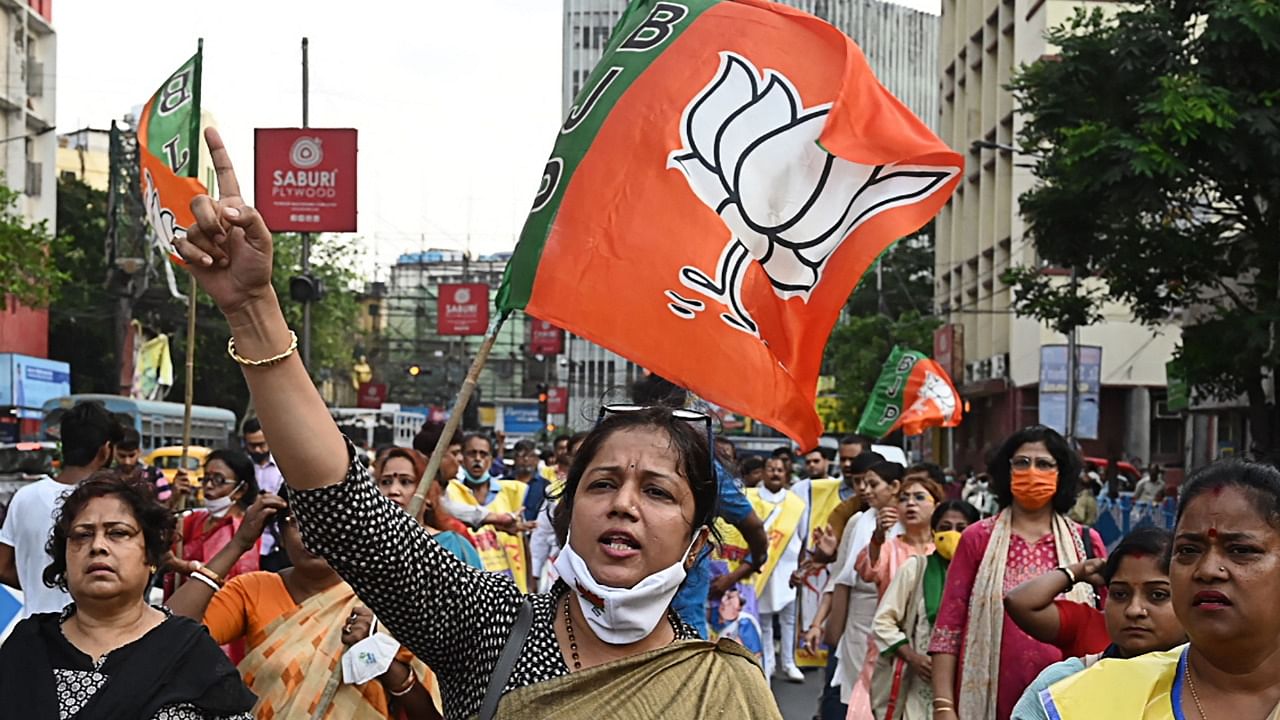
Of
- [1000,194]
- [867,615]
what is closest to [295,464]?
[867,615]

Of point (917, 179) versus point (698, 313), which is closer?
point (698, 313)

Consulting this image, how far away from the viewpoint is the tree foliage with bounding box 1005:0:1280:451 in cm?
1928

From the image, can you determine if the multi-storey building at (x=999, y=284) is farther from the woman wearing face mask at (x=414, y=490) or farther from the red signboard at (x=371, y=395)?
the woman wearing face mask at (x=414, y=490)

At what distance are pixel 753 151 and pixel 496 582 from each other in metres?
3.64

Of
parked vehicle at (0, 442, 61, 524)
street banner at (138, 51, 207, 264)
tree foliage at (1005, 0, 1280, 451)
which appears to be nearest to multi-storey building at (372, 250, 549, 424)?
tree foliage at (1005, 0, 1280, 451)

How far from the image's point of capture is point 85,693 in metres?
4.10

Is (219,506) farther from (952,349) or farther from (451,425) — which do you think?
(952,349)

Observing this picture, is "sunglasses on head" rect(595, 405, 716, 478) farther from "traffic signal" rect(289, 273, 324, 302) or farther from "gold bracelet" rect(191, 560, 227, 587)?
"traffic signal" rect(289, 273, 324, 302)

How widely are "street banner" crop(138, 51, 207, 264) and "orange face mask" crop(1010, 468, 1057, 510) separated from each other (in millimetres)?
4593

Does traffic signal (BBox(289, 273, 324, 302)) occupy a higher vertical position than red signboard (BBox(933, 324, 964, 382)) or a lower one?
higher

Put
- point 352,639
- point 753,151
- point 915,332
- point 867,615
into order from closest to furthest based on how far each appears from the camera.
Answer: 1. point 352,639
2. point 753,151
3. point 867,615
4. point 915,332

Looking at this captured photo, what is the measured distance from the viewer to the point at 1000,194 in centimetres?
4712

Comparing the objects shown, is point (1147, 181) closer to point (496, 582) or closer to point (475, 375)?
point (475, 375)

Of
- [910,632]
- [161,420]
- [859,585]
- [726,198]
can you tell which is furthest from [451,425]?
[161,420]
